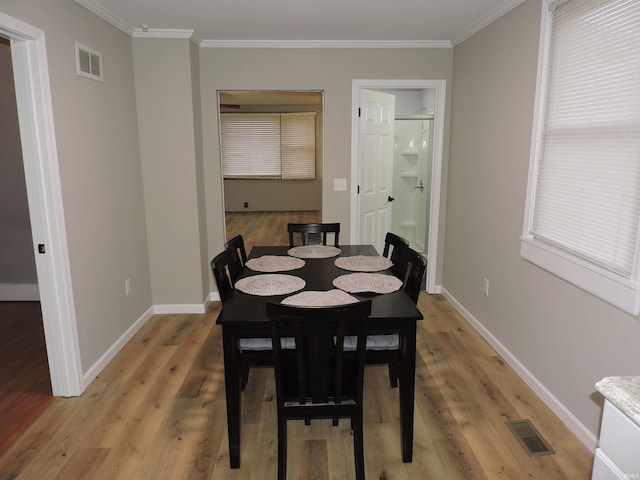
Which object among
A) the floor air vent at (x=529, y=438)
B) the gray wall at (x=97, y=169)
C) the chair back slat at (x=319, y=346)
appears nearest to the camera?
the chair back slat at (x=319, y=346)

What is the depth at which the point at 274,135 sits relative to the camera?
9.56 m

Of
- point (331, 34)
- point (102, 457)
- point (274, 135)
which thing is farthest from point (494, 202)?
point (274, 135)

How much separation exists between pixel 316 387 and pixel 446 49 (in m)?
3.39

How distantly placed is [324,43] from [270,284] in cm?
253

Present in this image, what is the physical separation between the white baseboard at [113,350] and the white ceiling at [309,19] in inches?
88.8

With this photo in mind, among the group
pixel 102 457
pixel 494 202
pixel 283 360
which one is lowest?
pixel 102 457

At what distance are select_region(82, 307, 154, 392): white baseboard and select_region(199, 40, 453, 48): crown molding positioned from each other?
241 cm

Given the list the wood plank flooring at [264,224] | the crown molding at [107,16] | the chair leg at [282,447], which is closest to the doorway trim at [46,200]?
the crown molding at [107,16]

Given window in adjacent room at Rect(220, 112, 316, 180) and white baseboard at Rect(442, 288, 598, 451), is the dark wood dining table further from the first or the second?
window in adjacent room at Rect(220, 112, 316, 180)

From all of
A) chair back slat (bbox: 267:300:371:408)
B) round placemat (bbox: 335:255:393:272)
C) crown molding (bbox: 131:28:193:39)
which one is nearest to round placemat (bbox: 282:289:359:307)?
chair back slat (bbox: 267:300:371:408)

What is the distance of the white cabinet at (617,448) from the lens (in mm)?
1003

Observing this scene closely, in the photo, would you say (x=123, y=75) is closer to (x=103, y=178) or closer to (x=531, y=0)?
(x=103, y=178)

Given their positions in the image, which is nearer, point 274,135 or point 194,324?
point 194,324

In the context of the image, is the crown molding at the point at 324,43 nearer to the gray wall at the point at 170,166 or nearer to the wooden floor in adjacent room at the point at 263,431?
the gray wall at the point at 170,166
